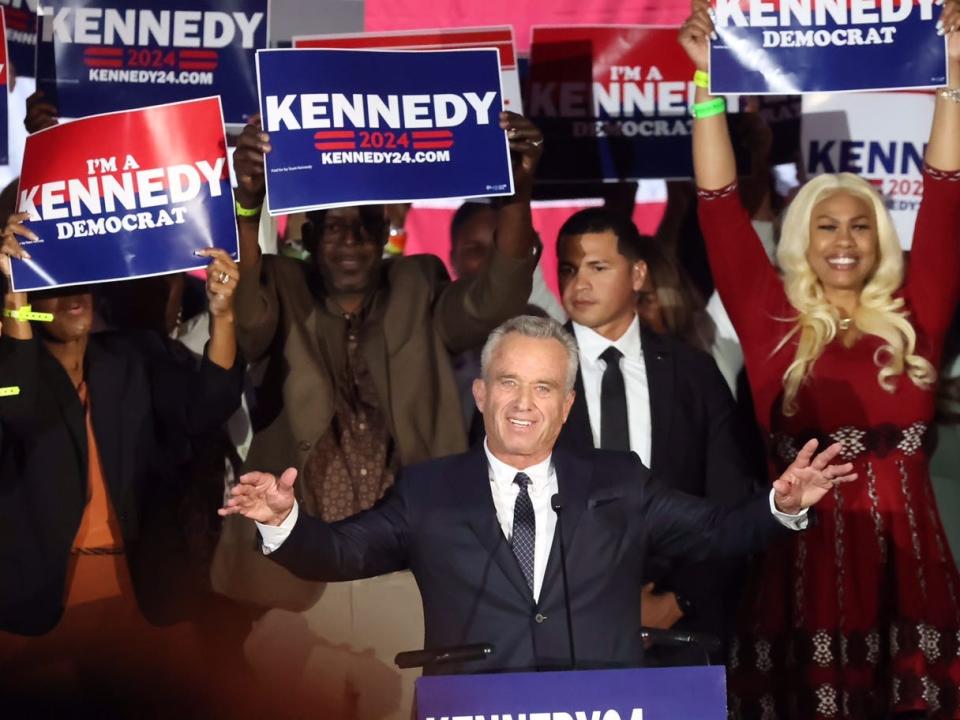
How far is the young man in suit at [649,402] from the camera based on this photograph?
430 centimetres

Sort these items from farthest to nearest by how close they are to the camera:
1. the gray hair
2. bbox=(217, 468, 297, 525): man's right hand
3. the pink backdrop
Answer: the pink backdrop < the gray hair < bbox=(217, 468, 297, 525): man's right hand

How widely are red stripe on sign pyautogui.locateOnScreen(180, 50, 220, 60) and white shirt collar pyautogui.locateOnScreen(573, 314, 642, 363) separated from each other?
1.49 m

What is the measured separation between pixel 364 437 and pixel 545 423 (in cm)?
138

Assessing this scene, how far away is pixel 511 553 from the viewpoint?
10.1 feet

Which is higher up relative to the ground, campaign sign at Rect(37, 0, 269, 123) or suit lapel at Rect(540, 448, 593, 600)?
campaign sign at Rect(37, 0, 269, 123)

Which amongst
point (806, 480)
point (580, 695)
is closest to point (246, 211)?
point (806, 480)

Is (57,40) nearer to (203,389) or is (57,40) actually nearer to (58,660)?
(203,389)

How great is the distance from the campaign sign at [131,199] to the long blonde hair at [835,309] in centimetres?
152

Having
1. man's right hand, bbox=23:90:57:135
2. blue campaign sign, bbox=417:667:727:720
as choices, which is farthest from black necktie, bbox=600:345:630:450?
man's right hand, bbox=23:90:57:135

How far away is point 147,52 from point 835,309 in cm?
227

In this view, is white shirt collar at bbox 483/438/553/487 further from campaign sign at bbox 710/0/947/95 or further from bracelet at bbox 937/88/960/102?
bracelet at bbox 937/88/960/102

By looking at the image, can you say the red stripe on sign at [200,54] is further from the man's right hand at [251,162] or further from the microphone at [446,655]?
the microphone at [446,655]

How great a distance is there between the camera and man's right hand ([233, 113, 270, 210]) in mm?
4301

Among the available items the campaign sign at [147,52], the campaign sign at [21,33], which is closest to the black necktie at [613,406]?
the campaign sign at [147,52]
